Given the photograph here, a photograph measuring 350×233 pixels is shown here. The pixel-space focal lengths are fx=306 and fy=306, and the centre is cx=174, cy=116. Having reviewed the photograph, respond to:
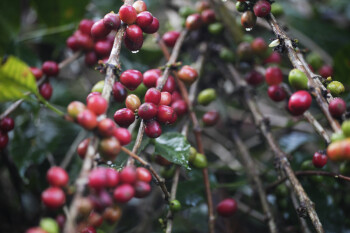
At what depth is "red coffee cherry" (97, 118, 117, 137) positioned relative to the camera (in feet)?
2.43

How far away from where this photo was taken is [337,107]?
0.85m

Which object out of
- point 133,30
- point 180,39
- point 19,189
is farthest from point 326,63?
point 19,189

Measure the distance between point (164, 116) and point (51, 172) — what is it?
0.41 meters

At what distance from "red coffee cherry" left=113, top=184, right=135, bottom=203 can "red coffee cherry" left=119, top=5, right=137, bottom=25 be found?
23.0 inches

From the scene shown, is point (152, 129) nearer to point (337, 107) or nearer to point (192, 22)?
point (337, 107)

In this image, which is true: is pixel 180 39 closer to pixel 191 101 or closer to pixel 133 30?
pixel 191 101

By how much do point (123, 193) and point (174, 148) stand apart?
0.51 meters

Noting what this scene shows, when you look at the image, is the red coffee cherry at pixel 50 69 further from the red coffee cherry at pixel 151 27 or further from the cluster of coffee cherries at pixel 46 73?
the red coffee cherry at pixel 151 27

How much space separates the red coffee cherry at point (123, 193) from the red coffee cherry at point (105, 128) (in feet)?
0.44

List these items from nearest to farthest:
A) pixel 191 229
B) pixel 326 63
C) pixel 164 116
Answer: pixel 164 116
pixel 191 229
pixel 326 63

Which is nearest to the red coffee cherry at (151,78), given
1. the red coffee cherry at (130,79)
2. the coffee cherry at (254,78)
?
the red coffee cherry at (130,79)

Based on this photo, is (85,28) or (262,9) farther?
(85,28)

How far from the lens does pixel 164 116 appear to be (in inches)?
40.1

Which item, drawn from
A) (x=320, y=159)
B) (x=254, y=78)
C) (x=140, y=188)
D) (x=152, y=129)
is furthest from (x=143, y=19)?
(x=254, y=78)
